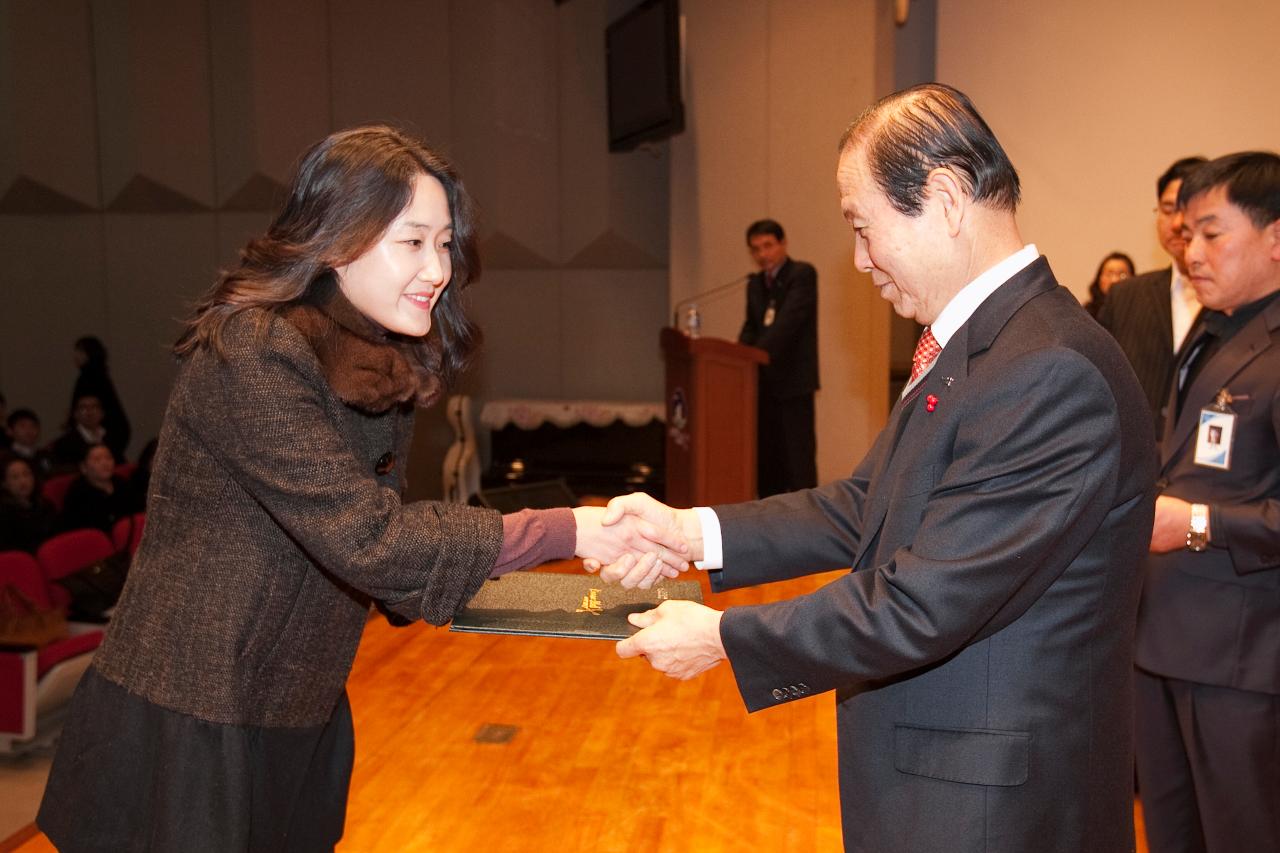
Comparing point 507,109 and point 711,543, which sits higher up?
point 507,109

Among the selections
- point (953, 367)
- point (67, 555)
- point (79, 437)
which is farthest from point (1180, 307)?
point (79, 437)

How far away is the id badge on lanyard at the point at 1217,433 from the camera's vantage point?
219 centimetres

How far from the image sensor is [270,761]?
62.1 inches

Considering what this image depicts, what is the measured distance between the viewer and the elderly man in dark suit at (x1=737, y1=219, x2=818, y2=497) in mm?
6043

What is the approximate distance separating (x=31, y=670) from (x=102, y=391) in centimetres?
460

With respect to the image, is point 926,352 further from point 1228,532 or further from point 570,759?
point 570,759

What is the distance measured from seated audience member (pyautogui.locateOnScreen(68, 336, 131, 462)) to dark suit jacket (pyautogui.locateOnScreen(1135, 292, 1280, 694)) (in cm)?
644

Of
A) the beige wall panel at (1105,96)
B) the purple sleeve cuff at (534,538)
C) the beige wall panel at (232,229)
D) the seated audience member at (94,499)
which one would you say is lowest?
the seated audience member at (94,499)

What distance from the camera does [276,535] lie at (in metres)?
1.51

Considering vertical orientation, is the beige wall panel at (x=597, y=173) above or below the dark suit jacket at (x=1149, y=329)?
above

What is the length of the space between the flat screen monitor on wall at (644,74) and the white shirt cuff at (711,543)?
5.63m

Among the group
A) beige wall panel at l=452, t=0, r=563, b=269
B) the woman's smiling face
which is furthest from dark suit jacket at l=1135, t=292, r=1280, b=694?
beige wall panel at l=452, t=0, r=563, b=269

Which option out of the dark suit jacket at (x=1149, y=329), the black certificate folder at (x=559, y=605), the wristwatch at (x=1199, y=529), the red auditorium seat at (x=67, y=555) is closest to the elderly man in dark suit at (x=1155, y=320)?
the dark suit jacket at (x=1149, y=329)

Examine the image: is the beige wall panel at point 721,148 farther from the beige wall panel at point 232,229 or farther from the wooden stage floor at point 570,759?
the wooden stage floor at point 570,759
